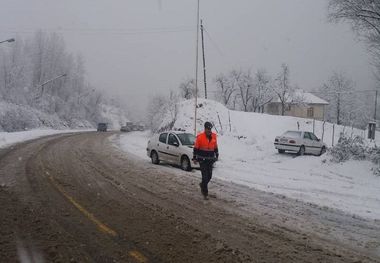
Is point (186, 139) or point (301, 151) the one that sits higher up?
point (186, 139)

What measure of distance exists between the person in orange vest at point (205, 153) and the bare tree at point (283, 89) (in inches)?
2869

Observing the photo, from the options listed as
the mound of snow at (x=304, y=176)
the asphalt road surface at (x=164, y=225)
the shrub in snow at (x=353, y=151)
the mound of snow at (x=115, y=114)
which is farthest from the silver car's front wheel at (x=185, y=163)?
the mound of snow at (x=115, y=114)

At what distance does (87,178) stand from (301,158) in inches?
447

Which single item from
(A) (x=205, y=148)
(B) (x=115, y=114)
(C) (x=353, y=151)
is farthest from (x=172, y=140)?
(B) (x=115, y=114)

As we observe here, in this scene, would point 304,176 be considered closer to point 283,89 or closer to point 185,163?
point 185,163

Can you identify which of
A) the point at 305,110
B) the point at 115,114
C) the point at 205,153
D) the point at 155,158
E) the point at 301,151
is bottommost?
the point at 115,114

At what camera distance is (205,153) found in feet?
33.9

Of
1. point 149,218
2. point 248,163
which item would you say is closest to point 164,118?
point 248,163

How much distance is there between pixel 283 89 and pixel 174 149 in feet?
233

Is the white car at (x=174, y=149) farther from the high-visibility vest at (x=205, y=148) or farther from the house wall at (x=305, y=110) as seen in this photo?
the house wall at (x=305, y=110)

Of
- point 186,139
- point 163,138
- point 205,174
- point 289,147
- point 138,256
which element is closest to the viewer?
point 138,256

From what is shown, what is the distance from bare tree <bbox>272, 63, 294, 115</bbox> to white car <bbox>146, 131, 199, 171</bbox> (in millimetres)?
66632

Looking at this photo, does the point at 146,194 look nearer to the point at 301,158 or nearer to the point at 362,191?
the point at 362,191

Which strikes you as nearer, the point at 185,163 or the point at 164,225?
the point at 164,225
